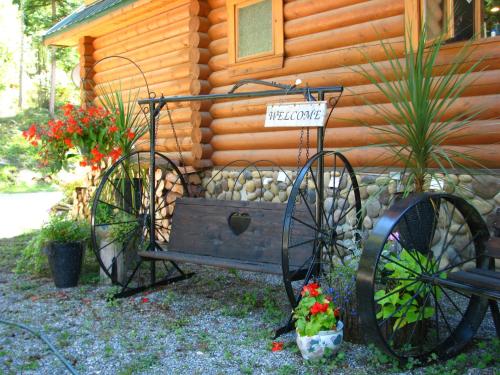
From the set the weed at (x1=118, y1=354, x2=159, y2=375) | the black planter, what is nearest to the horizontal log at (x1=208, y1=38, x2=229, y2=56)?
the black planter

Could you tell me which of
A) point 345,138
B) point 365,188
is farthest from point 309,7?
point 365,188

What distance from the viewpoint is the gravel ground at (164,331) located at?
3.16 m

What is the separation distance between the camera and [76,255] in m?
5.10

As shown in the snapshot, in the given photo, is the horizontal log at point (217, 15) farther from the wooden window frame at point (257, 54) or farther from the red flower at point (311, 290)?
the red flower at point (311, 290)

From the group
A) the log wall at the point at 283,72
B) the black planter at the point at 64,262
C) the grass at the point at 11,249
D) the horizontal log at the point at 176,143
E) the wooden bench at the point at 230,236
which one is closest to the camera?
the wooden bench at the point at 230,236

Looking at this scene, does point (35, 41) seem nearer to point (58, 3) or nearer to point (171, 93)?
point (58, 3)

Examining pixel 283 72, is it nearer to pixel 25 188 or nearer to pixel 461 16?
pixel 461 16

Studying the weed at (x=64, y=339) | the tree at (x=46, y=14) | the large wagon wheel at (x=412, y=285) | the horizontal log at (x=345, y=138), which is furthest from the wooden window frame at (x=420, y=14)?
the tree at (x=46, y=14)

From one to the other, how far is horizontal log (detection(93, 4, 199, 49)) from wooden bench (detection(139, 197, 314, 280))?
10.5ft

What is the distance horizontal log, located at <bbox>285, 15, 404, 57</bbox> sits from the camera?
4.93 m

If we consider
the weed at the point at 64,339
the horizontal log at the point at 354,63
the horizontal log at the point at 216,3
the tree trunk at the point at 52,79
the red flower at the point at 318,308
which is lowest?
the weed at the point at 64,339

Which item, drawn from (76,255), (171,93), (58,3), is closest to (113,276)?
(76,255)

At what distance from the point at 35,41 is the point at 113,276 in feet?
87.6

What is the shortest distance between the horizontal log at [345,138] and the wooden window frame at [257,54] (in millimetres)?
750
